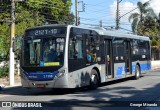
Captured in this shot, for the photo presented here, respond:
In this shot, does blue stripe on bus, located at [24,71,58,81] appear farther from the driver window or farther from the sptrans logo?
the sptrans logo

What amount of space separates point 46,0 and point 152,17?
29865mm

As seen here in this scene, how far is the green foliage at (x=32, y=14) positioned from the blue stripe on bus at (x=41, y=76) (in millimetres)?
13915

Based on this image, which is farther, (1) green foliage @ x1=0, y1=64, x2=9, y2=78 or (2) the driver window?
(1) green foliage @ x1=0, y1=64, x2=9, y2=78

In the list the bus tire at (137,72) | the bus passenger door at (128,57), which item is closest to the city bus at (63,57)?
the bus passenger door at (128,57)

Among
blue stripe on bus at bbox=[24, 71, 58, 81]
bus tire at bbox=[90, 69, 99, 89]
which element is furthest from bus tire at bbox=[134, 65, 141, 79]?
blue stripe on bus at bbox=[24, 71, 58, 81]

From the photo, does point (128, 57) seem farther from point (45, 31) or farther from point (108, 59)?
point (45, 31)

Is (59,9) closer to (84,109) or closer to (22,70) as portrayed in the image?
(22,70)

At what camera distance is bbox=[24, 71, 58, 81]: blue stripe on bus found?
15.7 m

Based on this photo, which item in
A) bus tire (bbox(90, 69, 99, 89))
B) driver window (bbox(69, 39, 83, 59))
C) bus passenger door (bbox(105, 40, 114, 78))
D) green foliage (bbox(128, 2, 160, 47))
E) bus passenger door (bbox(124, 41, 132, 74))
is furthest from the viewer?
green foliage (bbox(128, 2, 160, 47))

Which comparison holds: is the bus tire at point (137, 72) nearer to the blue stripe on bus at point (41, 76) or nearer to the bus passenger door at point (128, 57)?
the bus passenger door at point (128, 57)

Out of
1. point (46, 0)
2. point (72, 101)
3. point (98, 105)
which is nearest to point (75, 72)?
point (72, 101)

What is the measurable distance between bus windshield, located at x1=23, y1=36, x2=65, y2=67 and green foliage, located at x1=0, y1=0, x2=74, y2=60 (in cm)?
1364

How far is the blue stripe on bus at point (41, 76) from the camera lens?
15.7 m

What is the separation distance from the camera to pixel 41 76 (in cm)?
1590
